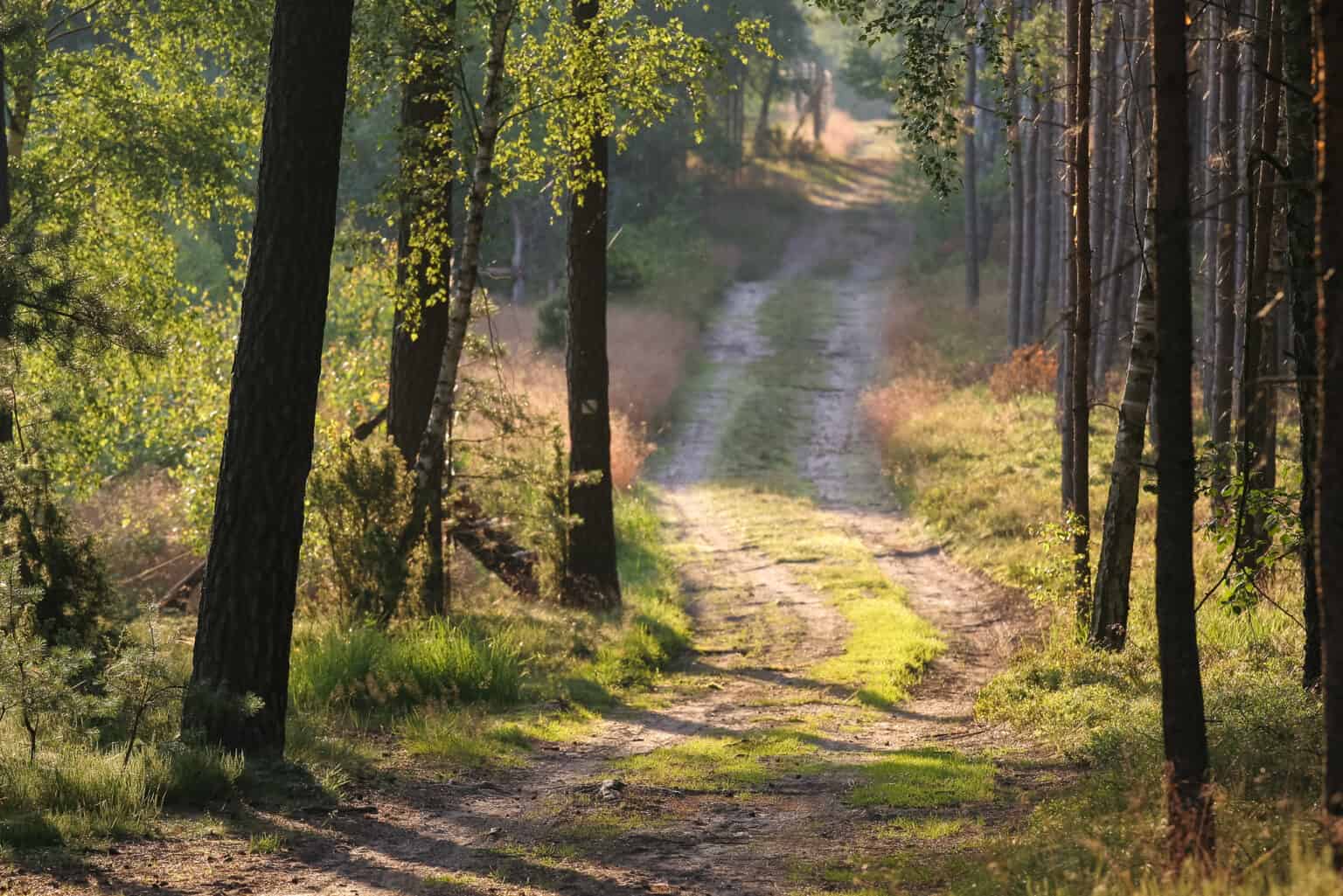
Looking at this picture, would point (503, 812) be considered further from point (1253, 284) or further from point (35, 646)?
point (1253, 284)

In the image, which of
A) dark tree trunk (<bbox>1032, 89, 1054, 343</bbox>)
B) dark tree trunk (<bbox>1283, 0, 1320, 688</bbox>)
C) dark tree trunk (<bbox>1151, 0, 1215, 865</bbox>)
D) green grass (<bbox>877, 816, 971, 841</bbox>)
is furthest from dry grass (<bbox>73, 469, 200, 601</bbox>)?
dark tree trunk (<bbox>1032, 89, 1054, 343</bbox>)

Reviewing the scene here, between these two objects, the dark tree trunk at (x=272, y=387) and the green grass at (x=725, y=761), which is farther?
the green grass at (x=725, y=761)

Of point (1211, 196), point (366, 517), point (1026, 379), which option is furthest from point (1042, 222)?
point (366, 517)

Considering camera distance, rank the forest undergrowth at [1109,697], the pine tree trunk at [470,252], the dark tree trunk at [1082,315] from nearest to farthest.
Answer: the forest undergrowth at [1109,697] → the dark tree trunk at [1082,315] → the pine tree trunk at [470,252]

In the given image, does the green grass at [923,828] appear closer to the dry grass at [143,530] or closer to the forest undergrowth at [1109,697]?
the forest undergrowth at [1109,697]

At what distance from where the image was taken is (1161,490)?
505 centimetres

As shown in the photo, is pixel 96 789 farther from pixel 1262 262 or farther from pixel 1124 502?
pixel 1262 262

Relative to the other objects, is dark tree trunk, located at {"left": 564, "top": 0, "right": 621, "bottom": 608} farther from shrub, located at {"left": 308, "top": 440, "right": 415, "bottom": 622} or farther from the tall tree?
the tall tree

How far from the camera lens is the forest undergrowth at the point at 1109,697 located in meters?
4.80

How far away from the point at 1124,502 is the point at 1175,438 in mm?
5860

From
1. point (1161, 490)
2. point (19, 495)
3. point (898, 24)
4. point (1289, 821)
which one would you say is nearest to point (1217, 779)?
point (1289, 821)

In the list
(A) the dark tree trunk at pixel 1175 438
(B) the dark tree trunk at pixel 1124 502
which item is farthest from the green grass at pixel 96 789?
(B) the dark tree trunk at pixel 1124 502

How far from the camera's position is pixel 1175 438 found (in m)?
5.01

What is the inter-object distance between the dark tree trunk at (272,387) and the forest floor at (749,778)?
104 cm
